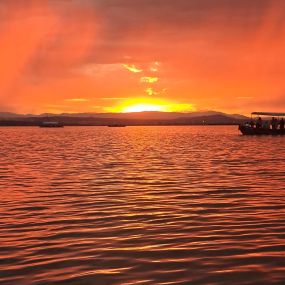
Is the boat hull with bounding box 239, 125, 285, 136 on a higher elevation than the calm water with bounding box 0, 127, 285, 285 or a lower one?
higher

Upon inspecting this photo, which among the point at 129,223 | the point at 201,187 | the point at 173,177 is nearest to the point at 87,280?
the point at 129,223

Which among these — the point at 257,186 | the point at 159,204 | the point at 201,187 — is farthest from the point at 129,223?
the point at 257,186

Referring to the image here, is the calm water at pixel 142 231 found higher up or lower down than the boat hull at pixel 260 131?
lower down

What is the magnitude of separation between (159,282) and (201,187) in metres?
12.5

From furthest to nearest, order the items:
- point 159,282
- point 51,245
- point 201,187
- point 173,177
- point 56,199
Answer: point 173,177
point 201,187
point 56,199
point 51,245
point 159,282

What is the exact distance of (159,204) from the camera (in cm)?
1614

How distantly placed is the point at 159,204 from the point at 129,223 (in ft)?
A: 10.8

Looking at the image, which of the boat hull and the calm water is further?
the boat hull

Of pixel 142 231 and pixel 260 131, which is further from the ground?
pixel 260 131

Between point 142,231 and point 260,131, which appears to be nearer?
point 142,231

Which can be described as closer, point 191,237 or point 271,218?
point 191,237

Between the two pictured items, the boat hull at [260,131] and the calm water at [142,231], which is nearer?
the calm water at [142,231]

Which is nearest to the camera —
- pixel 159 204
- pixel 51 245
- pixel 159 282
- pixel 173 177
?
pixel 159 282

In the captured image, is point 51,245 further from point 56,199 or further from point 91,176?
point 91,176
